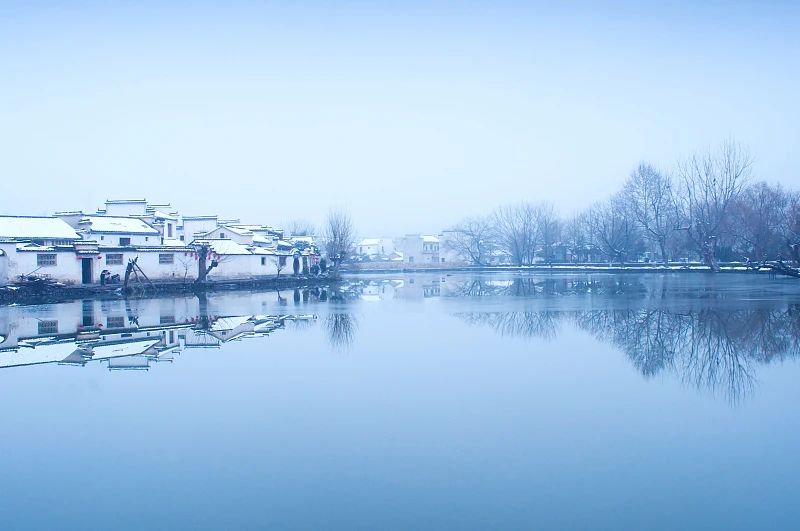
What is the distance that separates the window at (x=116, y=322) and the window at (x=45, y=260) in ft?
30.9

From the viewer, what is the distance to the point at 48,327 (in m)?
13.8

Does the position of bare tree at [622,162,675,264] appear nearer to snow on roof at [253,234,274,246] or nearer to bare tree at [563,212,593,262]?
bare tree at [563,212,593,262]

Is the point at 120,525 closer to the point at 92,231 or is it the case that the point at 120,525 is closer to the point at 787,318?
the point at 787,318

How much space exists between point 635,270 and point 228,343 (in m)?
36.2

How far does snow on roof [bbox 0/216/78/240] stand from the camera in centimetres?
2403

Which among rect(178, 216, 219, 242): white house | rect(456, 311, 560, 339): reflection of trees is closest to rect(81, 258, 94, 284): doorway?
rect(178, 216, 219, 242): white house

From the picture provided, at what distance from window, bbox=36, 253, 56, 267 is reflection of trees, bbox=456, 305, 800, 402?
15.6 m

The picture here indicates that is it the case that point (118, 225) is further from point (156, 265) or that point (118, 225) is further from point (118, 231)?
point (156, 265)

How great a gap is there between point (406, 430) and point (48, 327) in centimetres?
1076

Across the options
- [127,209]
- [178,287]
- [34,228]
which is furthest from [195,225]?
[34,228]

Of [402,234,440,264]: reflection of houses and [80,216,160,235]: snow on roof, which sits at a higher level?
[80,216,160,235]: snow on roof

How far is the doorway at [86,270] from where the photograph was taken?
24812mm

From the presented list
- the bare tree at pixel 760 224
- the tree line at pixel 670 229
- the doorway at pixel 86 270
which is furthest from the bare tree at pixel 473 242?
the doorway at pixel 86 270

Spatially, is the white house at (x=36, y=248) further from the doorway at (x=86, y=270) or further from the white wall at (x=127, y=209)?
the white wall at (x=127, y=209)
